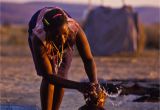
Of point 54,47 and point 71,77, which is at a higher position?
point 54,47

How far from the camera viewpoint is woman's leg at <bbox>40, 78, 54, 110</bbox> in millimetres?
9242

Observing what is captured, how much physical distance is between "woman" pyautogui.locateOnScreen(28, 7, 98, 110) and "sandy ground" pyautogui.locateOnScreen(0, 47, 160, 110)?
10.4 ft

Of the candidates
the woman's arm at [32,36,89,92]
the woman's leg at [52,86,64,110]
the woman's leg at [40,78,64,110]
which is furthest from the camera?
the woman's leg at [52,86,64,110]

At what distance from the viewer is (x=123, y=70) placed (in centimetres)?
2241

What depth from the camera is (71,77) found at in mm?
18906

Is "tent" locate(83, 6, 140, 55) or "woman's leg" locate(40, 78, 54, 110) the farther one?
"tent" locate(83, 6, 140, 55)

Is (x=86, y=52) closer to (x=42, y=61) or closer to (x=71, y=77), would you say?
(x=42, y=61)

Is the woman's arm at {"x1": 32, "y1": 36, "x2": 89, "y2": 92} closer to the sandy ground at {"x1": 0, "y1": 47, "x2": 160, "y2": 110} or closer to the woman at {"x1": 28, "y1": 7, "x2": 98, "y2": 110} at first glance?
the woman at {"x1": 28, "y1": 7, "x2": 98, "y2": 110}

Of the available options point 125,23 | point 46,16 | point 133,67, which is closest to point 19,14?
point 125,23

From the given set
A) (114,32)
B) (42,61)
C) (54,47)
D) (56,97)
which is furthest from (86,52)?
(114,32)

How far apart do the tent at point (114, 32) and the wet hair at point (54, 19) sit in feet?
70.2

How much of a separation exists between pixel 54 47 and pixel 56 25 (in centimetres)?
55

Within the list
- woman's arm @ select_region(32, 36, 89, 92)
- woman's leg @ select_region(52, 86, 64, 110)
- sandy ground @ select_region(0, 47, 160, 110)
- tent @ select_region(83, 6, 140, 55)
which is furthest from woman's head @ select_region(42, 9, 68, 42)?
tent @ select_region(83, 6, 140, 55)

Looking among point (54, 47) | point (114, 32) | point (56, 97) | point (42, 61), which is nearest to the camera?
point (42, 61)
